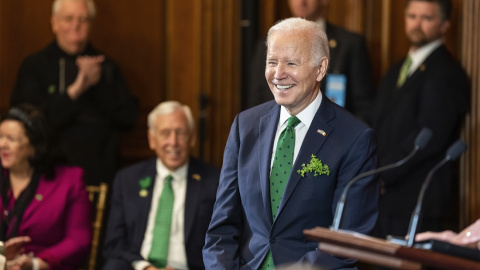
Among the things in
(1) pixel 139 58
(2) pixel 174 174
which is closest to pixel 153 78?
(1) pixel 139 58

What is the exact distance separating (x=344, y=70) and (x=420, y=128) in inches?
25.0

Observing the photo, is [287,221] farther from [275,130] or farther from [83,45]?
[83,45]

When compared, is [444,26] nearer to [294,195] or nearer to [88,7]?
[88,7]

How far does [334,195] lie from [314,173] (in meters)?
0.11

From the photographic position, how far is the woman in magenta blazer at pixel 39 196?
4758mm

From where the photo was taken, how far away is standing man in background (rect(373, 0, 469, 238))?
17.3ft

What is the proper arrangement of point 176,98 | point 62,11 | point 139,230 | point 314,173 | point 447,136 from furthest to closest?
point 176,98, point 62,11, point 447,136, point 139,230, point 314,173

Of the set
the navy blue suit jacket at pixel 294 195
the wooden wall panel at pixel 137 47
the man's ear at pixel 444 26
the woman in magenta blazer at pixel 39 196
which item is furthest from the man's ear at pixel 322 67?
the wooden wall panel at pixel 137 47

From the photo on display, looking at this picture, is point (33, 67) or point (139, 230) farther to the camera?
point (33, 67)

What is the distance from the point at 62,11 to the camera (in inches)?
232

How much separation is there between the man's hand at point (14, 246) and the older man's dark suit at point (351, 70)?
5.84 feet

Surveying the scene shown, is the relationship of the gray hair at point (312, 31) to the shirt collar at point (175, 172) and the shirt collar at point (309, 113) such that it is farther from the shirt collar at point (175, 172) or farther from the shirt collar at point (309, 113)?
the shirt collar at point (175, 172)

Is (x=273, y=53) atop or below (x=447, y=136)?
atop

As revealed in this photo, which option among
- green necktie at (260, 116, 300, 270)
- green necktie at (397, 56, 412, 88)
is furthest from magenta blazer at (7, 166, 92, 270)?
green necktie at (397, 56, 412, 88)
